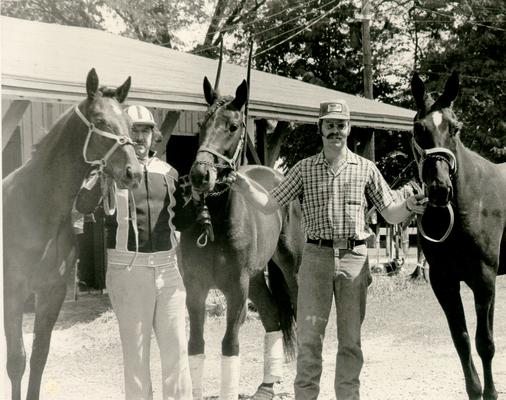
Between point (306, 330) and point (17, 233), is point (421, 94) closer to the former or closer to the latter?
point (306, 330)

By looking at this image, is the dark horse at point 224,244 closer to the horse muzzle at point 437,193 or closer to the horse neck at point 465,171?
Result: the horse muzzle at point 437,193

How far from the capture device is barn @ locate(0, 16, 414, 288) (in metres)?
6.84

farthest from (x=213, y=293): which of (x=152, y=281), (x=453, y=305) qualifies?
(x=152, y=281)

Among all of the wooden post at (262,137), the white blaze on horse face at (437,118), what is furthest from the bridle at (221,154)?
the wooden post at (262,137)

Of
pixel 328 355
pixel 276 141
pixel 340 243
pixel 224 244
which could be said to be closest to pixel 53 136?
pixel 224 244

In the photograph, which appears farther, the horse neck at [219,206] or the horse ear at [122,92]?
the horse neck at [219,206]

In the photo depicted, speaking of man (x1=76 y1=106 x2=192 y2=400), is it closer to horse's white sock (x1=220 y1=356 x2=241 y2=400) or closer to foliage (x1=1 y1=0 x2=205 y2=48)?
horse's white sock (x1=220 y1=356 x2=241 y2=400)

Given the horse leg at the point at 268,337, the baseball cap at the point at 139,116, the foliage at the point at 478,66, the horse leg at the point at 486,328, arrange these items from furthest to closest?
1. the foliage at the point at 478,66
2. the horse leg at the point at 268,337
3. the horse leg at the point at 486,328
4. the baseball cap at the point at 139,116

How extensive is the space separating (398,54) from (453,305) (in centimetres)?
2366

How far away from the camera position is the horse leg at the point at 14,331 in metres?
4.27

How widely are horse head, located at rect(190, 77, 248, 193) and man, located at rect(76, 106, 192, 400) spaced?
15.9 inches

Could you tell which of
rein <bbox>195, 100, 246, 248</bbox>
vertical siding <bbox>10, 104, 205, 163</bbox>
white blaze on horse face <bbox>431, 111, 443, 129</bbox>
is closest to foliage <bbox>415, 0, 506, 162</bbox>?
vertical siding <bbox>10, 104, 205, 163</bbox>

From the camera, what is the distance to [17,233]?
14.2 feet

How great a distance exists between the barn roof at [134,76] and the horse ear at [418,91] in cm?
360
